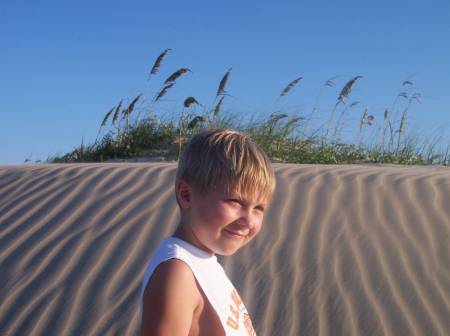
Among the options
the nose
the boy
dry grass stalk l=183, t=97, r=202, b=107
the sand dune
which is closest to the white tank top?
the boy

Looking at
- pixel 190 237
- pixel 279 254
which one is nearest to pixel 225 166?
pixel 190 237

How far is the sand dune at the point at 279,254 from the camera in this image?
4137 mm

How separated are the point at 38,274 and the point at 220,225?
318 centimetres

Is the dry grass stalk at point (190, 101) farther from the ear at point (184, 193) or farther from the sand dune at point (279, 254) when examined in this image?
the ear at point (184, 193)

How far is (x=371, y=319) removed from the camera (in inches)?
161

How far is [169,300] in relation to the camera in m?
1.57

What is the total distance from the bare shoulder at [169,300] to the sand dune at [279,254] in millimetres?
2481

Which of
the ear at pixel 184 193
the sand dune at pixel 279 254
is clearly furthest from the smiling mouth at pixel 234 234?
the sand dune at pixel 279 254

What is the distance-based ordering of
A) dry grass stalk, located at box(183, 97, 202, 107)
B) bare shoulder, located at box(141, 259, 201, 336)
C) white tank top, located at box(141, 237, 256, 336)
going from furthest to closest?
dry grass stalk, located at box(183, 97, 202, 107) < white tank top, located at box(141, 237, 256, 336) < bare shoulder, located at box(141, 259, 201, 336)

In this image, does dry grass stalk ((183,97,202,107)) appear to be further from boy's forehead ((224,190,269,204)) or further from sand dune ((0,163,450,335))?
boy's forehead ((224,190,269,204))

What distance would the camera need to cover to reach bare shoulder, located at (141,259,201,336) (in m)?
1.56

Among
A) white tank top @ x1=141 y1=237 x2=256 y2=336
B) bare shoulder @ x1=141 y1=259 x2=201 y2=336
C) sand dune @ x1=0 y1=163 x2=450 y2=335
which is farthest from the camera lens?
sand dune @ x1=0 y1=163 x2=450 y2=335

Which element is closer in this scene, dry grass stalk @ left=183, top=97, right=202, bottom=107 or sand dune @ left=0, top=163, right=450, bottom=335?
sand dune @ left=0, top=163, right=450, bottom=335

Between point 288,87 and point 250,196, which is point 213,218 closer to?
point 250,196
